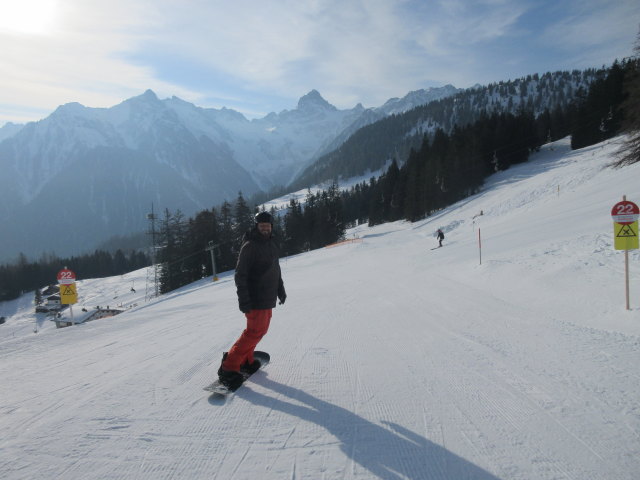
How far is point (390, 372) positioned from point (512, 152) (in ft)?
192

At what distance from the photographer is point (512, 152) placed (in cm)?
5241

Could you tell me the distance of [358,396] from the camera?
11.7ft

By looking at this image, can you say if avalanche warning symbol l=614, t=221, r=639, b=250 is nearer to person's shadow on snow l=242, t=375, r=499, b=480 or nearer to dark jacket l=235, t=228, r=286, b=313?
person's shadow on snow l=242, t=375, r=499, b=480

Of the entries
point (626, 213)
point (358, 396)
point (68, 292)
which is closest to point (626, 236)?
point (626, 213)

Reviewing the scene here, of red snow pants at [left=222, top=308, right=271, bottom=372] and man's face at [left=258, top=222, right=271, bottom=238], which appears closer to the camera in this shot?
red snow pants at [left=222, top=308, right=271, bottom=372]

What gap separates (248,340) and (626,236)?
22.7 feet

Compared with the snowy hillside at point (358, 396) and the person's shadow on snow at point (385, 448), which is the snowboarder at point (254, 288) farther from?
the person's shadow on snow at point (385, 448)

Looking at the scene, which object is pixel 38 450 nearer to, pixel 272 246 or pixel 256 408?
pixel 256 408

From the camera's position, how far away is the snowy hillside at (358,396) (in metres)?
2.56

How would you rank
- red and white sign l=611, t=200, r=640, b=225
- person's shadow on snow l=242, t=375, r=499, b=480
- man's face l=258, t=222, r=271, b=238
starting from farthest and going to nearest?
1. red and white sign l=611, t=200, r=640, b=225
2. man's face l=258, t=222, r=271, b=238
3. person's shadow on snow l=242, t=375, r=499, b=480

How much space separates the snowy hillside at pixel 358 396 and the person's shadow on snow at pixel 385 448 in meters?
0.01

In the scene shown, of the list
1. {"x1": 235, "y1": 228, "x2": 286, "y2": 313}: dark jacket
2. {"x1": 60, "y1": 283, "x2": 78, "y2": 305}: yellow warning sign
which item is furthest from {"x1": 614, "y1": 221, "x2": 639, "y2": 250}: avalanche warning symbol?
{"x1": 60, "y1": 283, "x2": 78, "y2": 305}: yellow warning sign

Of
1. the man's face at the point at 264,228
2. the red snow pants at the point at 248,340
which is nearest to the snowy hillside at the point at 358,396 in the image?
the red snow pants at the point at 248,340

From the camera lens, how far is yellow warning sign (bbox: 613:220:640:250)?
609 centimetres
